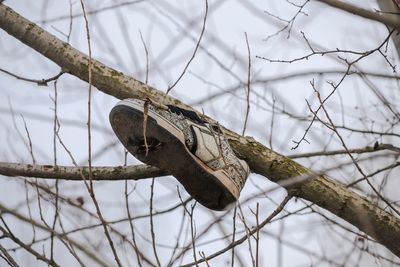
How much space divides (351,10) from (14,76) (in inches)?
62.3

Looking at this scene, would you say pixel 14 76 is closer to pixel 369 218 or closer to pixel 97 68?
pixel 97 68

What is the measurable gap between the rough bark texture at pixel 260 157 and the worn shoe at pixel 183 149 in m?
0.11

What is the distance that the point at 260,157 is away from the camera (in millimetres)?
1974

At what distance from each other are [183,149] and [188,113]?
0.69ft

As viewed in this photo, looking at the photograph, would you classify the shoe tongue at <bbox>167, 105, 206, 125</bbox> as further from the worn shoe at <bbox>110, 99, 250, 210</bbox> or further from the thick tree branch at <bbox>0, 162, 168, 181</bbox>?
the thick tree branch at <bbox>0, 162, 168, 181</bbox>

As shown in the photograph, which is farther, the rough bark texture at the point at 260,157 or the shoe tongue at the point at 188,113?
the shoe tongue at the point at 188,113

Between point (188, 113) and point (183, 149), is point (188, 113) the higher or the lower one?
the higher one

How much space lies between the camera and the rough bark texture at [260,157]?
5.91 feet

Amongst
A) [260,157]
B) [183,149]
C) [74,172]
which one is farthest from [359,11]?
[74,172]

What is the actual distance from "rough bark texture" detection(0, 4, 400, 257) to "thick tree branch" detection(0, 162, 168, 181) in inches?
11.2

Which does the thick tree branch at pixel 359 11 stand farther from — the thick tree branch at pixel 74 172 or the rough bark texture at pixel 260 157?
the thick tree branch at pixel 74 172

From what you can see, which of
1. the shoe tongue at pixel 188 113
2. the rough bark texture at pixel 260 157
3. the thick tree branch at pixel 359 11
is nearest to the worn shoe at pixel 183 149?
the shoe tongue at pixel 188 113

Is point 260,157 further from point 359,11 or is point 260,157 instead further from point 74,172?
point 359,11

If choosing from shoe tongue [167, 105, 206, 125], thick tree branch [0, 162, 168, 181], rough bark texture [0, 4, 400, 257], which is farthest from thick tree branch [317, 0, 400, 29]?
thick tree branch [0, 162, 168, 181]
